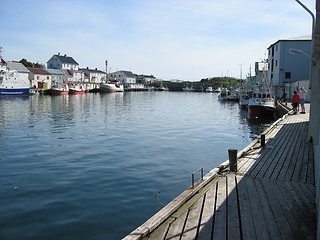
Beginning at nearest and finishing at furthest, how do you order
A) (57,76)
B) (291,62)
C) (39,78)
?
1. (291,62)
2. (39,78)
3. (57,76)

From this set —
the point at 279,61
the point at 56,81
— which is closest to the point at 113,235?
the point at 279,61

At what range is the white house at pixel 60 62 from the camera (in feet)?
378

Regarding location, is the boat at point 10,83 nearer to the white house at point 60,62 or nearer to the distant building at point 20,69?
the distant building at point 20,69

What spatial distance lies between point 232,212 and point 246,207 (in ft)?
1.45

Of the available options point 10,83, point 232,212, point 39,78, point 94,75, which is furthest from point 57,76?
point 232,212

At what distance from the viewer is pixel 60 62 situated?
115 meters

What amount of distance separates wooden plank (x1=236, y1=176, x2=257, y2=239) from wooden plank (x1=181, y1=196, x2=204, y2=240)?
0.82 metres

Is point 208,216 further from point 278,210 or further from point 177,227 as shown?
point 278,210

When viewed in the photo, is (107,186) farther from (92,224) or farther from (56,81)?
(56,81)

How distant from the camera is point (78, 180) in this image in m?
11.2

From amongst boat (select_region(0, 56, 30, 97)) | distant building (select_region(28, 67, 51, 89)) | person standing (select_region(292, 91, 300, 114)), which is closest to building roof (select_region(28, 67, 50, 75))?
distant building (select_region(28, 67, 51, 89))

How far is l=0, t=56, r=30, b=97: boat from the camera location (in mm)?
65706

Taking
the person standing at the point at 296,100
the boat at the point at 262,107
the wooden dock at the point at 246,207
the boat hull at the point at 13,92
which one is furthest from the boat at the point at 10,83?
the wooden dock at the point at 246,207

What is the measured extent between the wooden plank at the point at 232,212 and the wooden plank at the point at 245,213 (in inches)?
3.2
